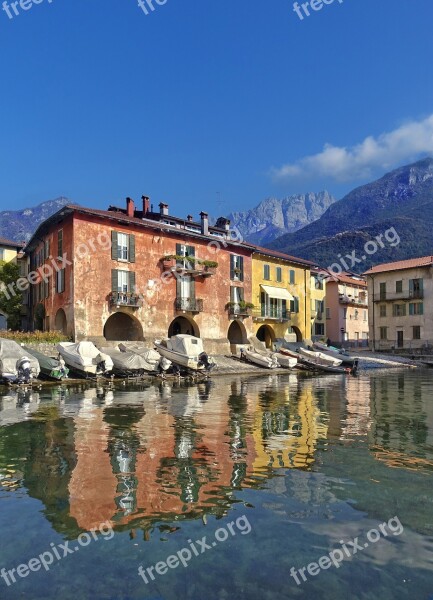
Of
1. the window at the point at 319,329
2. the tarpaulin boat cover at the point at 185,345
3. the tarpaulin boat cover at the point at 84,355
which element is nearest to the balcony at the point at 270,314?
the window at the point at 319,329

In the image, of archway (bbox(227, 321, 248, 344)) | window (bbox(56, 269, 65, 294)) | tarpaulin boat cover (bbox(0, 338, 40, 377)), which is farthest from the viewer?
archway (bbox(227, 321, 248, 344))

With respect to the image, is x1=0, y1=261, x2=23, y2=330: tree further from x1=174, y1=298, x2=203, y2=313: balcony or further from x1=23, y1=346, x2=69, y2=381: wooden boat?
x1=23, y1=346, x2=69, y2=381: wooden boat

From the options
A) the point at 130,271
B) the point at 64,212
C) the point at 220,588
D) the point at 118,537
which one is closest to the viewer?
the point at 220,588

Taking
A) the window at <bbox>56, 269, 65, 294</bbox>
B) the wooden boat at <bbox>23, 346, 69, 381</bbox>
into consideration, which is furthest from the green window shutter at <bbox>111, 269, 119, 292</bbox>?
the wooden boat at <bbox>23, 346, 69, 381</bbox>

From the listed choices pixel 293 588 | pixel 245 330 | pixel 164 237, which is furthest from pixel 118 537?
pixel 245 330

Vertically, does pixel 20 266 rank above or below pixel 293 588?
above

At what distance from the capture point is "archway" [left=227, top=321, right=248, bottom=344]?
48156mm

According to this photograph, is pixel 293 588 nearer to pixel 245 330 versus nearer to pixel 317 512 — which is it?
pixel 317 512

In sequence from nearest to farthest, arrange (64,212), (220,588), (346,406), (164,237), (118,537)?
(220,588) < (118,537) < (346,406) < (64,212) < (164,237)

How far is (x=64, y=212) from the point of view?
36156 mm

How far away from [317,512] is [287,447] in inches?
160

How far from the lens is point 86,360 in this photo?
94.3ft

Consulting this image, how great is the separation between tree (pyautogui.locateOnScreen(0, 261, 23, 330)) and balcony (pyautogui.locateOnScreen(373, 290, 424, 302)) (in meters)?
43.9

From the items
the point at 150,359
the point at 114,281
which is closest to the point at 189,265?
the point at 114,281
